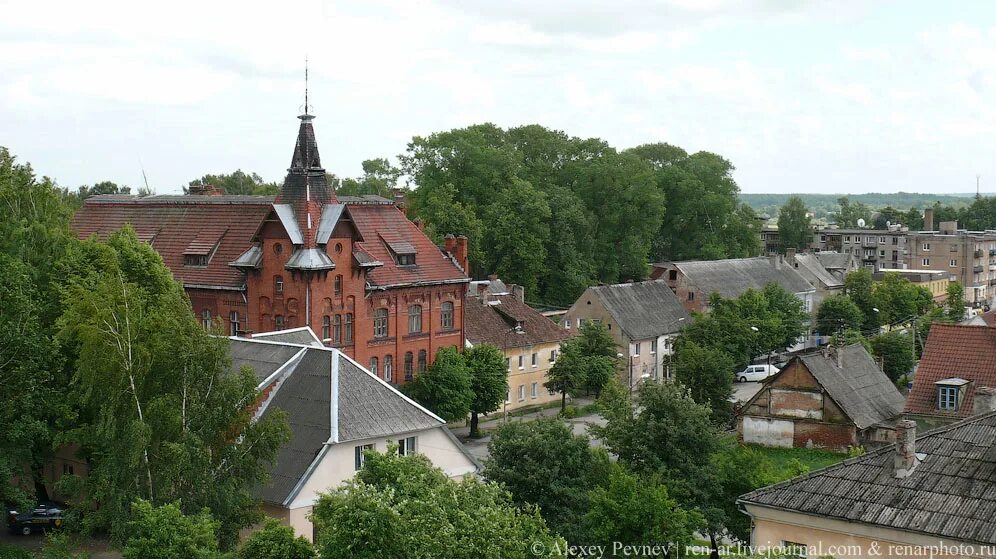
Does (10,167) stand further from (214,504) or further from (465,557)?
(465,557)

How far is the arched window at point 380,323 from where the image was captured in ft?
190

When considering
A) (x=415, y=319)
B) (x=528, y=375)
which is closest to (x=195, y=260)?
(x=415, y=319)

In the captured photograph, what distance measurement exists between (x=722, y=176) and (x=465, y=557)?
9793 cm

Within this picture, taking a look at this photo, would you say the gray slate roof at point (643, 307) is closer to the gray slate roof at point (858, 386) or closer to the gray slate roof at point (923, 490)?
the gray slate roof at point (858, 386)

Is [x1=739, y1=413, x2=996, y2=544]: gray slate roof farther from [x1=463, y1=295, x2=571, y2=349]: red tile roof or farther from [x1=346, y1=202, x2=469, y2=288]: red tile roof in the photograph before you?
[x1=463, y1=295, x2=571, y2=349]: red tile roof

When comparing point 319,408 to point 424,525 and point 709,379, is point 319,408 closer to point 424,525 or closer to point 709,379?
point 424,525

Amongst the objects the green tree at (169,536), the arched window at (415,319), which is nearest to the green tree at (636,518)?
Answer: the green tree at (169,536)

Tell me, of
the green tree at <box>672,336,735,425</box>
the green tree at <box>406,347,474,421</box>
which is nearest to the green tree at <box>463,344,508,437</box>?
the green tree at <box>406,347,474,421</box>

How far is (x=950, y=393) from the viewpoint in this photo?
1854 inches

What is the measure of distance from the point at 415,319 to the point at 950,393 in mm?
25676

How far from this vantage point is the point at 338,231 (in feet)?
182

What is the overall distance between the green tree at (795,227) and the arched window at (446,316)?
99.0 m

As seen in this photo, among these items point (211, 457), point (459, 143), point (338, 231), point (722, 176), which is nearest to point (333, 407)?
point (211, 457)

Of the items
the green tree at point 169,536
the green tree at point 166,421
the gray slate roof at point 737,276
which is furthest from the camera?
the gray slate roof at point 737,276
